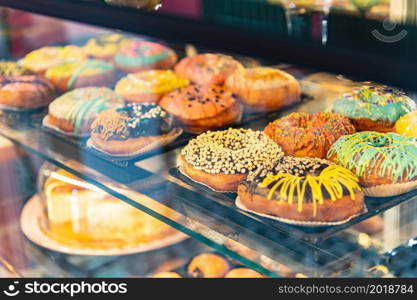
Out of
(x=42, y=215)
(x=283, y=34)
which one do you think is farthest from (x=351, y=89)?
(x=42, y=215)

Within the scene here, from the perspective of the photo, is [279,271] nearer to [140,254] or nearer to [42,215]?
Answer: [140,254]

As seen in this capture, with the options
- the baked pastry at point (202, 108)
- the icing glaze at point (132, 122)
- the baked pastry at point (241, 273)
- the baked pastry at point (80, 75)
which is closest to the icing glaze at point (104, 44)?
the baked pastry at point (80, 75)

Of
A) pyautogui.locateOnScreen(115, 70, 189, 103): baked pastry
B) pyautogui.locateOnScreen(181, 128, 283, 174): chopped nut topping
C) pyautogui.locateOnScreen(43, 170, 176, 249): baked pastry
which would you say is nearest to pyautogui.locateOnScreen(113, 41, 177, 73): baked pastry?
pyautogui.locateOnScreen(115, 70, 189, 103): baked pastry

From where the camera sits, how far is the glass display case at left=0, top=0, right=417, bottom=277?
33.2 inches

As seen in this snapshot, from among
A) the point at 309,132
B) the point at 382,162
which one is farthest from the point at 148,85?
the point at 382,162

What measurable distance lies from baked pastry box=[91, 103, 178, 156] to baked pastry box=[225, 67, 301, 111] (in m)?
0.29

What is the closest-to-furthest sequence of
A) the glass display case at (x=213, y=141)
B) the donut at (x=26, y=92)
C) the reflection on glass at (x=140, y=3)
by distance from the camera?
1. the glass display case at (x=213, y=141)
2. the reflection on glass at (x=140, y=3)
3. the donut at (x=26, y=92)

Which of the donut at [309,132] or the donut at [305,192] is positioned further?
the donut at [309,132]

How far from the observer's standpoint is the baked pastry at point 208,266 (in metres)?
1.44

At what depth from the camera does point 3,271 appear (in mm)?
1678

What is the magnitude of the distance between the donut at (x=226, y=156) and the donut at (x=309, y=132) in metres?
0.04

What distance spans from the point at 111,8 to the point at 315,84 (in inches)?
33.6

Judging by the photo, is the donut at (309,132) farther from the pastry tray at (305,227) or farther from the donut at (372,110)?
the pastry tray at (305,227)

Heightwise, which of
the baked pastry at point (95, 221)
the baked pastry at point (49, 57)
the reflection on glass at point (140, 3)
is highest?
the reflection on glass at point (140, 3)
